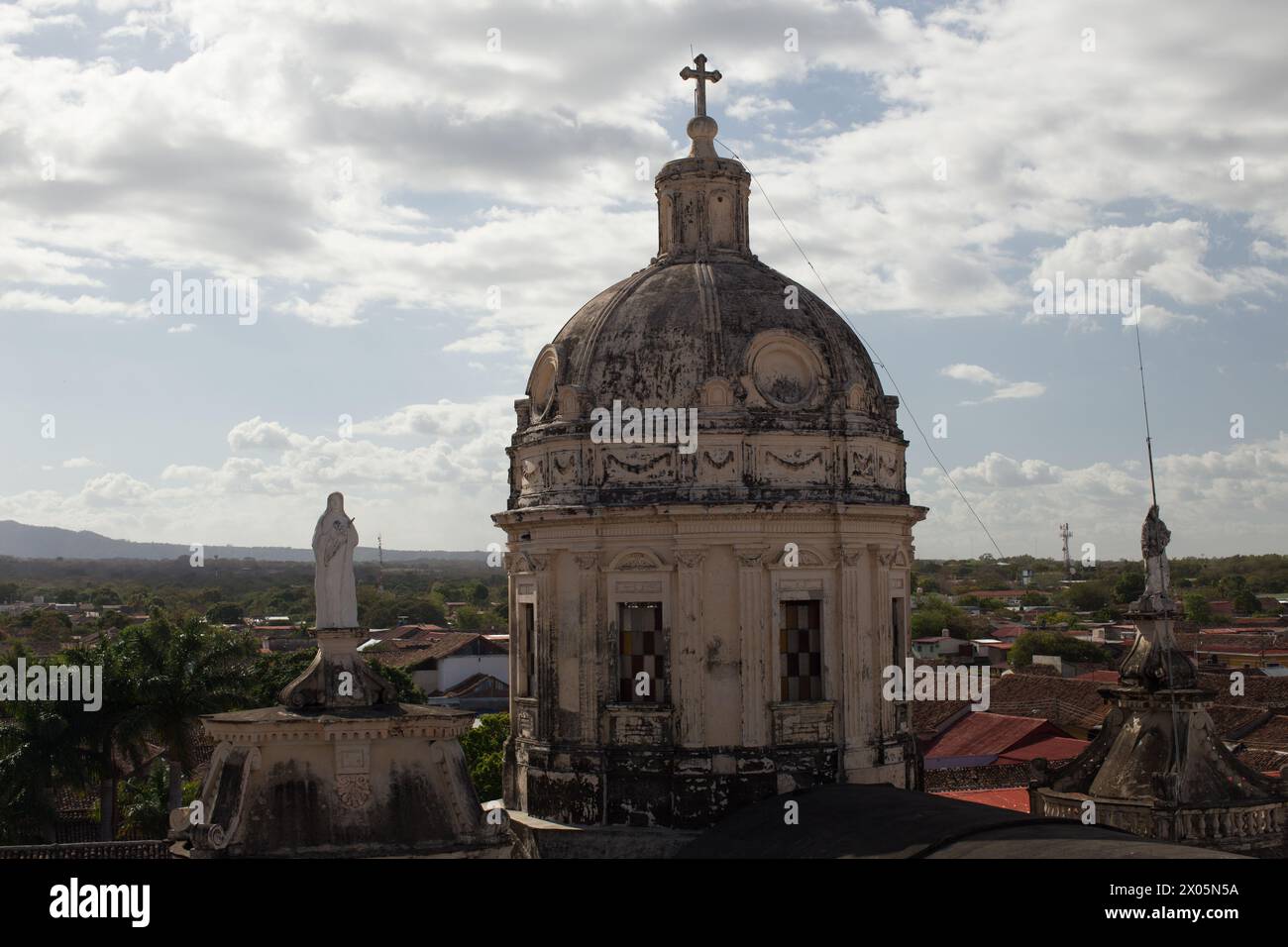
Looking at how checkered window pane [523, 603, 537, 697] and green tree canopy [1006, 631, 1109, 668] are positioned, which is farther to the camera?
green tree canopy [1006, 631, 1109, 668]

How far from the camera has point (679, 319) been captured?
83.8ft

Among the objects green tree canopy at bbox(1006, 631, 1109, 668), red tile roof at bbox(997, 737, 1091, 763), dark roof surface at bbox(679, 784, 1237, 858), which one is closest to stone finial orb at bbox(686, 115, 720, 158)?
dark roof surface at bbox(679, 784, 1237, 858)

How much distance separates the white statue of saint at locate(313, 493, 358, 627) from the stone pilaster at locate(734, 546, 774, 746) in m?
6.40

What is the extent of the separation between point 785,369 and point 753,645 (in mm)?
4798

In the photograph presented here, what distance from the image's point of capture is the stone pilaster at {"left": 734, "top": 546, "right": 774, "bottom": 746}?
24.3 meters

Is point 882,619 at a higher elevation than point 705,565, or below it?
below

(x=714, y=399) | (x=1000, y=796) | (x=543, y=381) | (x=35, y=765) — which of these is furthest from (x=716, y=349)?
(x=35, y=765)

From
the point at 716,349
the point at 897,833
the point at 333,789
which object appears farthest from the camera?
the point at 716,349

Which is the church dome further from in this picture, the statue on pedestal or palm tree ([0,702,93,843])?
palm tree ([0,702,93,843])

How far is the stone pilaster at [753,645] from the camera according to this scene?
24.3 meters

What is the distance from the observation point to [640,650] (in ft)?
81.6

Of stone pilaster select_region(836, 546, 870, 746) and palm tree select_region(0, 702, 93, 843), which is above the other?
stone pilaster select_region(836, 546, 870, 746)

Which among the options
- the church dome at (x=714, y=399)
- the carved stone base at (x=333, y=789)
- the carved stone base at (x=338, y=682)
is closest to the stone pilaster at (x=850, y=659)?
the church dome at (x=714, y=399)

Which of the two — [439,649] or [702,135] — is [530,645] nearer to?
[702,135]
